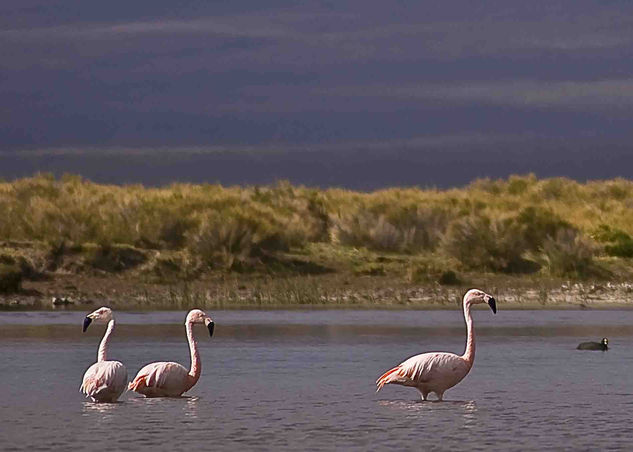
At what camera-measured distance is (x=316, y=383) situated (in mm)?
16031

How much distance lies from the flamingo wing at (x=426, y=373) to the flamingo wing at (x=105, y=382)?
7.87 feet

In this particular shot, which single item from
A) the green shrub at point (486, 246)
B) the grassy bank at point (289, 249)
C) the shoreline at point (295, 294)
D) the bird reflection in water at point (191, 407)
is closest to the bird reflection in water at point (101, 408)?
the bird reflection in water at point (191, 407)

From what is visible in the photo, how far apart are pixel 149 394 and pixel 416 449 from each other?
4.25m

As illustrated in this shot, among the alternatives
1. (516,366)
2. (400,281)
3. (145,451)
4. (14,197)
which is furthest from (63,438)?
(14,197)

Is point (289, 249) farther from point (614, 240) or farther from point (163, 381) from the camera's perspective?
point (163, 381)

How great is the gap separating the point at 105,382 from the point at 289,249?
19.8 meters

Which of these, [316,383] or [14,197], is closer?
[316,383]

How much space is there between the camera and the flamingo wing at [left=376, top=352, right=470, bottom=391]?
14836mm

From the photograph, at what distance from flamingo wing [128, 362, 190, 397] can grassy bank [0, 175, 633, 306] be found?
13030mm

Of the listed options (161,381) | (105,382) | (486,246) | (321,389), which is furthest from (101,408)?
(486,246)

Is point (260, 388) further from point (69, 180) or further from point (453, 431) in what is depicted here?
point (69, 180)

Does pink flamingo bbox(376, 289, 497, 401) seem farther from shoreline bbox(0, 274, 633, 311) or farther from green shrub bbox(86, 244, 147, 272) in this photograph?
green shrub bbox(86, 244, 147, 272)

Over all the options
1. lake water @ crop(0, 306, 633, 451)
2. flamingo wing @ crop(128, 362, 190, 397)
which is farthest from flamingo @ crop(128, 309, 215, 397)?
lake water @ crop(0, 306, 633, 451)

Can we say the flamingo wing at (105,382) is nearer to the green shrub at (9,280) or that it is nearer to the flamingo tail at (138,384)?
the flamingo tail at (138,384)
